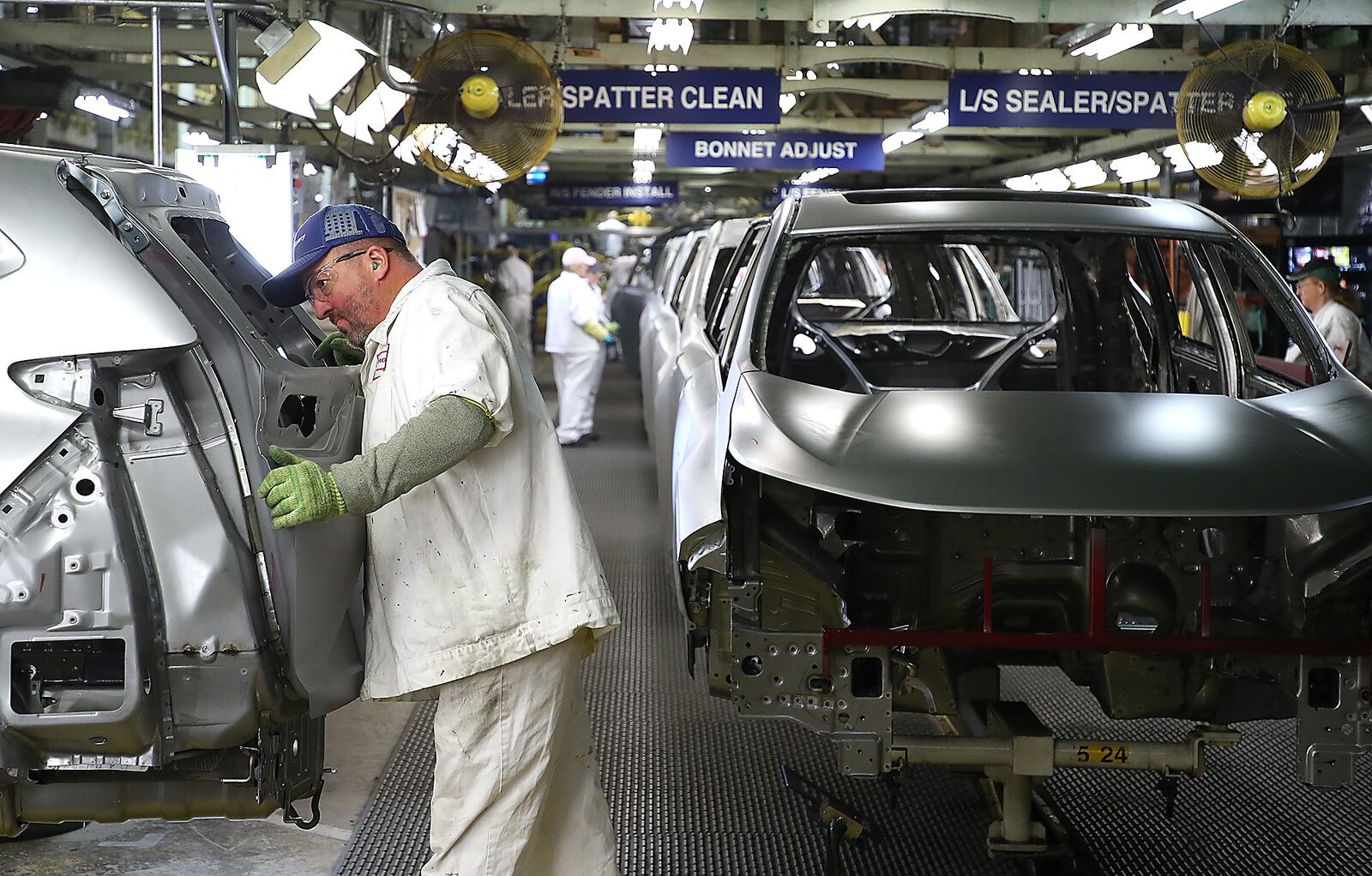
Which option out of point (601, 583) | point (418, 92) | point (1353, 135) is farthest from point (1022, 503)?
point (1353, 135)

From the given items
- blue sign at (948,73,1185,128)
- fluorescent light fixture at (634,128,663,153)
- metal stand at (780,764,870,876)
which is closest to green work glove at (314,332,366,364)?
metal stand at (780,764,870,876)

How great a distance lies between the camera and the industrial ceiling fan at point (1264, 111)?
853 centimetres

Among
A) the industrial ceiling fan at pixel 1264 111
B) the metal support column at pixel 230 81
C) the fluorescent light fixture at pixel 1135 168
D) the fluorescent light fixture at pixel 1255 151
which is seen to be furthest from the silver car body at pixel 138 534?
the fluorescent light fixture at pixel 1135 168

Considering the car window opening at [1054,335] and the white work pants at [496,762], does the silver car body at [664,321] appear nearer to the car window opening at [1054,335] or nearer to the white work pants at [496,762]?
the car window opening at [1054,335]

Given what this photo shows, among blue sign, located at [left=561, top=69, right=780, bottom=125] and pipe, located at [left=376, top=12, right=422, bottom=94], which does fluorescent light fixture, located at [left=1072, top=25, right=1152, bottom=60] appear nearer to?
blue sign, located at [left=561, top=69, right=780, bottom=125]

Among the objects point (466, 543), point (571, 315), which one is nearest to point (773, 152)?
point (571, 315)

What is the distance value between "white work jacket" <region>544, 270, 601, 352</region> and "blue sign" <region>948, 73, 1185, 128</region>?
11.2ft

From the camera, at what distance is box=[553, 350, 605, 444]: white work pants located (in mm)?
10922

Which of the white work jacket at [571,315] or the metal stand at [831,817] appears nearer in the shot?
the metal stand at [831,817]

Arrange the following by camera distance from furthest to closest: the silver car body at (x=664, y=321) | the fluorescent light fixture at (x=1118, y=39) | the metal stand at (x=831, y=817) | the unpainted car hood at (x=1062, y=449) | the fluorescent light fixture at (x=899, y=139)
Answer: the fluorescent light fixture at (x=899, y=139), the fluorescent light fixture at (x=1118, y=39), the silver car body at (x=664, y=321), the metal stand at (x=831, y=817), the unpainted car hood at (x=1062, y=449)

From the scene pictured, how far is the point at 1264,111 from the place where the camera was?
8.52m

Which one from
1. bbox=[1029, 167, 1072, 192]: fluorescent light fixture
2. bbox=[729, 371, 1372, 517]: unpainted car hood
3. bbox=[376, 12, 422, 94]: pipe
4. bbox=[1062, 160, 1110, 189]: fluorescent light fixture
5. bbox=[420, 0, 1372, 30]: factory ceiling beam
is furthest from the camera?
bbox=[1029, 167, 1072, 192]: fluorescent light fixture

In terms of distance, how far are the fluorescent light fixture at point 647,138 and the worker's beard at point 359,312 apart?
13074mm

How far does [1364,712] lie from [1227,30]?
11.7 metres
